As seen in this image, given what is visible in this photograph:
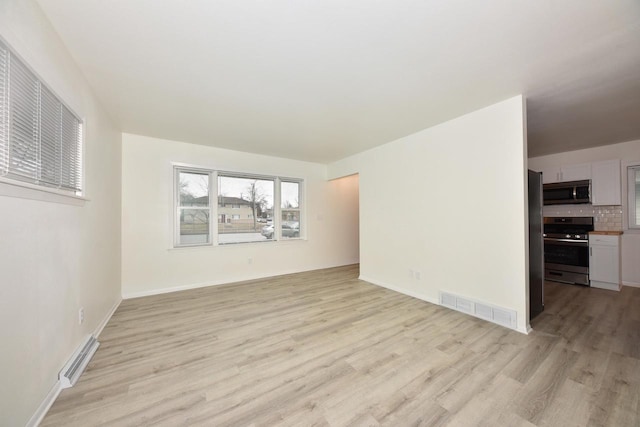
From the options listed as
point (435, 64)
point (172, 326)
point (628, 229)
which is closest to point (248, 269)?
point (172, 326)

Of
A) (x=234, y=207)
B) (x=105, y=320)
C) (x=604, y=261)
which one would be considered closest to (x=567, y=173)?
(x=604, y=261)

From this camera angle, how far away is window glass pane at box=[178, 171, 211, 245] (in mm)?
4121

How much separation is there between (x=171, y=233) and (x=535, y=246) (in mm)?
5307

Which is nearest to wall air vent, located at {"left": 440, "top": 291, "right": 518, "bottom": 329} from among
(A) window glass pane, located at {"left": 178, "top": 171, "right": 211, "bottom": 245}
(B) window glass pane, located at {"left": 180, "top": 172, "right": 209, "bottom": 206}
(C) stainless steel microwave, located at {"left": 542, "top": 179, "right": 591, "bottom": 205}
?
(C) stainless steel microwave, located at {"left": 542, "top": 179, "right": 591, "bottom": 205}

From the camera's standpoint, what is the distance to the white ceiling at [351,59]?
148cm

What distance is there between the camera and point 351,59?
192 centimetres

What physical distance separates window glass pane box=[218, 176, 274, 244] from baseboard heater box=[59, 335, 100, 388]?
2378mm

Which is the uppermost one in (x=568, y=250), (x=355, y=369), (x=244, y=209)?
(x=244, y=209)

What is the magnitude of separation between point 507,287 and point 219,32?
3695mm

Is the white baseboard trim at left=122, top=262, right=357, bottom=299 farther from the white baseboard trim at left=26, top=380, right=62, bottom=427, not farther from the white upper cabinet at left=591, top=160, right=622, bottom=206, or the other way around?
the white upper cabinet at left=591, top=160, right=622, bottom=206

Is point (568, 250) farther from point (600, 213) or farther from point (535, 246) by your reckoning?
point (535, 246)

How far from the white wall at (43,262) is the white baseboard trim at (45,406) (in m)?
0.03

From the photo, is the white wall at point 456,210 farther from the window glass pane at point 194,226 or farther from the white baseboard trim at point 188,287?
the window glass pane at point 194,226

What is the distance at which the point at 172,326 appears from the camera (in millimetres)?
2670
